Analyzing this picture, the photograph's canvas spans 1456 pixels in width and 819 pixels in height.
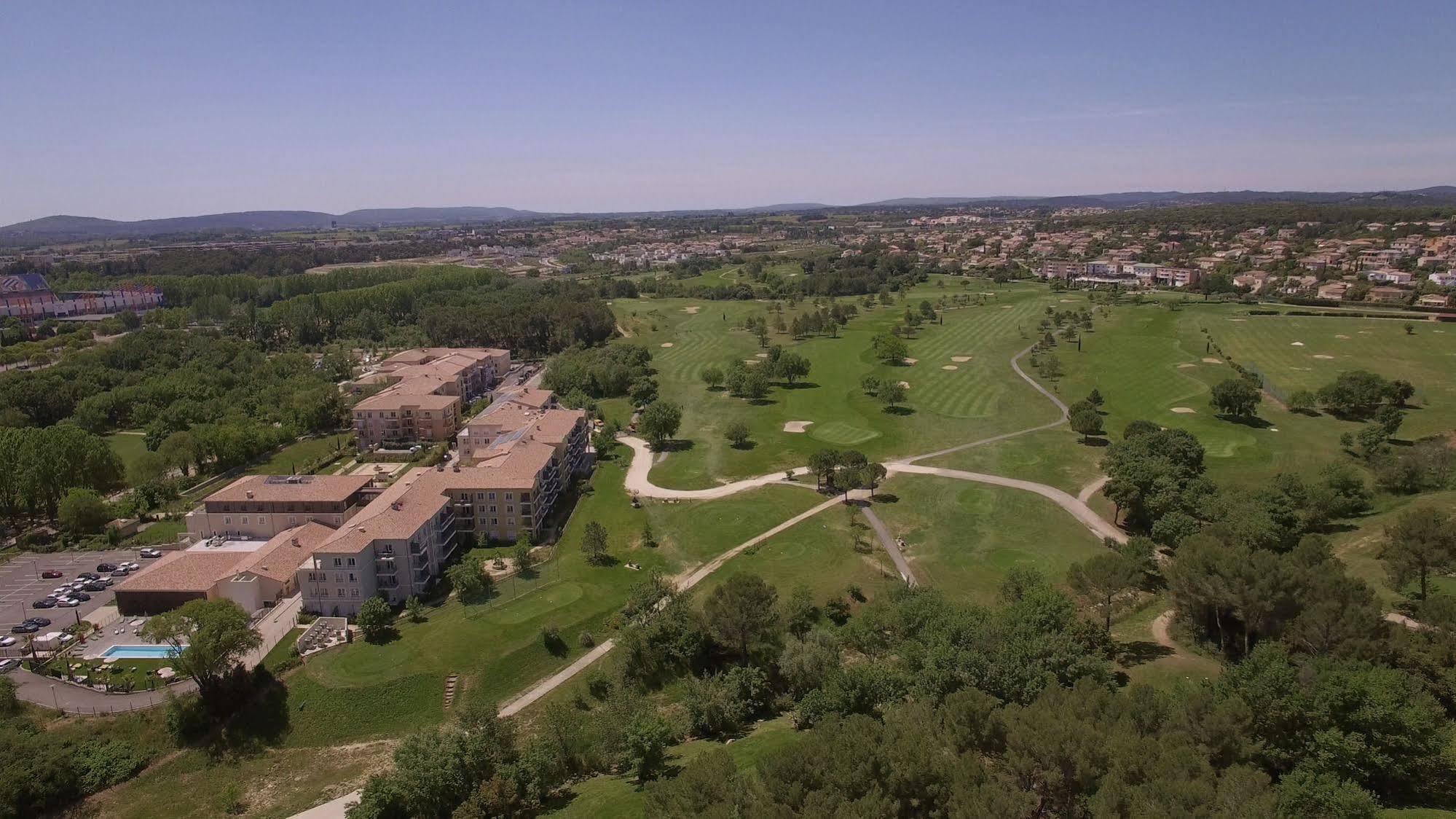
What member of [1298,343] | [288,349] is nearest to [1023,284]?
[1298,343]

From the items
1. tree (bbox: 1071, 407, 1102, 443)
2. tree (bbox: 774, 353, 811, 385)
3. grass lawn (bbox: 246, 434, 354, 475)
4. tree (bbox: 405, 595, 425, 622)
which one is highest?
tree (bbox: 774, 353, 811, 385)

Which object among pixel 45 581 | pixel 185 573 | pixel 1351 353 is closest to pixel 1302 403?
pixel 1351 353

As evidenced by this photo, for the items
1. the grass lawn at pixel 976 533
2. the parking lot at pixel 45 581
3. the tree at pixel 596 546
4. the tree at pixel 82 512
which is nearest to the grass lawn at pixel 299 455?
the tree at pixel 82 512

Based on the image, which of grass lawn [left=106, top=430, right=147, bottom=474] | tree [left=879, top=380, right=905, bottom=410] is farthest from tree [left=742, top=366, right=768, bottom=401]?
grass lawn [left=106, top=430, right=147, bottom=474]

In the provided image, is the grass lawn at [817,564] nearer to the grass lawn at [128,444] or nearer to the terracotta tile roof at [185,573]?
the terracotta tile roof at [185,573]

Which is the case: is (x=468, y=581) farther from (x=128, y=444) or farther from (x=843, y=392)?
(x=843, y=392)

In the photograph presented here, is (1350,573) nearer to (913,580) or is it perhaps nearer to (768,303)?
(913,580)

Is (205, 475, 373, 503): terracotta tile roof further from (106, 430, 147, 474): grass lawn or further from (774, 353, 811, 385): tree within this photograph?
(774, 353, 811, 385): tree
